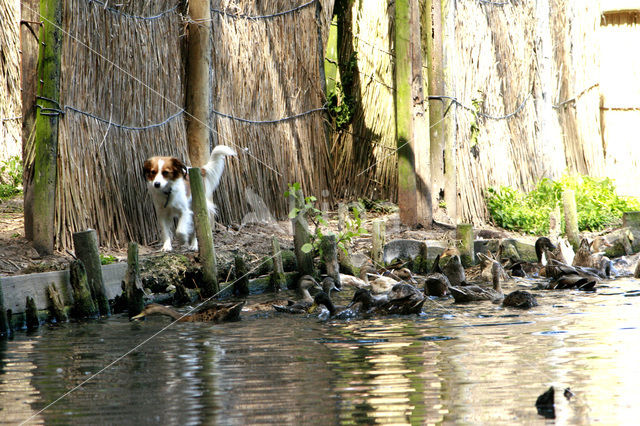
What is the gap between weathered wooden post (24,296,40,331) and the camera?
19.9ft

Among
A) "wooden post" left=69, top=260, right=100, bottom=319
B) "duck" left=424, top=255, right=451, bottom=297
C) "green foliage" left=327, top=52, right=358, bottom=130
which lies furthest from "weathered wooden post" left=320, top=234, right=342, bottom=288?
"green foliage" left=327, top=52, right=358, bottom=130

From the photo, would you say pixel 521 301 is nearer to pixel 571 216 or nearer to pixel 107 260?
pixel 107 260

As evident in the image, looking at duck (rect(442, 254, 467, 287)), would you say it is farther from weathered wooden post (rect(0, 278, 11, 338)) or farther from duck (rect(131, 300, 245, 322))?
weathered wooden post (rect(0, 278, 11, 338))

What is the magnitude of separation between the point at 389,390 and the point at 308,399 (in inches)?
14.5

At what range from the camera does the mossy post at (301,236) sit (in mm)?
8289

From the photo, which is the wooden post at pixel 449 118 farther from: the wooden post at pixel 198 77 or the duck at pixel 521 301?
the duck at pixel 521 301

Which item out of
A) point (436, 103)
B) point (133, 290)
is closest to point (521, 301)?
point (133, 290)

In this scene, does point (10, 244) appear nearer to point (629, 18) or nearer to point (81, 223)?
point (81, 223)

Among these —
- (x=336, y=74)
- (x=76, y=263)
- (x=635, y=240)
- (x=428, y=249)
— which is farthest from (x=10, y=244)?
(x=635, y=240)

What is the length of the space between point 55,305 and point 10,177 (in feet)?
16.5

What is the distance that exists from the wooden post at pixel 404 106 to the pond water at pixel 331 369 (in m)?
3.92

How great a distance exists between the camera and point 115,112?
8.52 metres

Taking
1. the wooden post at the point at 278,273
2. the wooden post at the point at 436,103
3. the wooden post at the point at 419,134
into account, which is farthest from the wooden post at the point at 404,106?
the wooden post at the point at 278,273

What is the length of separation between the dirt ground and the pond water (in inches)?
37.1
